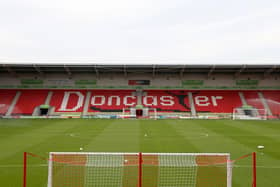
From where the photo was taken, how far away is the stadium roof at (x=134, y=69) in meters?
37.9

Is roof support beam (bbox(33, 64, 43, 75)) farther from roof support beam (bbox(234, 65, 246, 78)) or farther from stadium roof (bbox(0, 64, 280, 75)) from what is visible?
roof support beam (bbox(234, 65, 246, 78))

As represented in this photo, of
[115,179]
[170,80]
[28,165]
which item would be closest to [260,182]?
[115,179]

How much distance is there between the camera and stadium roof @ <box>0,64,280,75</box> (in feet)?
124

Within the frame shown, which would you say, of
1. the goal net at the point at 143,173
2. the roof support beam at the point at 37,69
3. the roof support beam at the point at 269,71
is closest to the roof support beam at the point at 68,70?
the roof support beam at the point at 37,69

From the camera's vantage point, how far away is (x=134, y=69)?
4050 cm

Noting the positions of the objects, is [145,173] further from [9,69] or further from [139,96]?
[9,69]

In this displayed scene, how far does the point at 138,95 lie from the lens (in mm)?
40156

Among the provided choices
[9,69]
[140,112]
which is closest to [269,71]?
[140,112]

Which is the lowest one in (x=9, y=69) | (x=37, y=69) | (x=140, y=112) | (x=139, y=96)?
(x=140, y=112)

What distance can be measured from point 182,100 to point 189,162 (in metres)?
30.1

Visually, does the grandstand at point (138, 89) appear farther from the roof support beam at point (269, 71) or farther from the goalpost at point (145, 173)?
the goalpost at point (145, 173)

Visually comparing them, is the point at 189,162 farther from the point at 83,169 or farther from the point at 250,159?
the point at 83,169

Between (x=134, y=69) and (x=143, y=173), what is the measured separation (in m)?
33.4

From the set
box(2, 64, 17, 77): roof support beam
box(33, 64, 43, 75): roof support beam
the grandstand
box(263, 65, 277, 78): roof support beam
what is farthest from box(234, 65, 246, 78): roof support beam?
box(2, 64, 17, 77): roof support beam
